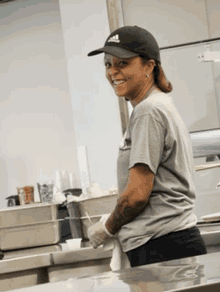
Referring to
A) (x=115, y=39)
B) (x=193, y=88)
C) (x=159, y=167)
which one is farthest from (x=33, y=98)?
(x=159, y=167)

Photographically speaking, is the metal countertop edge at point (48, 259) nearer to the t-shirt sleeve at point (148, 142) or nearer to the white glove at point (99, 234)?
the white glove at point (99, 234)

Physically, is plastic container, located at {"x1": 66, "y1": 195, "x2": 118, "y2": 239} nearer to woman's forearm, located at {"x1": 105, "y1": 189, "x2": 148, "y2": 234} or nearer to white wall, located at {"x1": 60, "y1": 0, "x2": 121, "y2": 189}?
white wall, located at {"x1": 60, "y1": 0, "x2": 121, "y2": 189}

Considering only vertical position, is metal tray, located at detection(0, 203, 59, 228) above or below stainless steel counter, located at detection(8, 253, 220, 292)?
below

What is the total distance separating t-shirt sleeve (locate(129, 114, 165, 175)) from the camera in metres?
1.00

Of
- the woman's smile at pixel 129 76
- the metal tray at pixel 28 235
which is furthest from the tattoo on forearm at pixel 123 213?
the metal tray at pixel 28 235

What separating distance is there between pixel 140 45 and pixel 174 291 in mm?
808

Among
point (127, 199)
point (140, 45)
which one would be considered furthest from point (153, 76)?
point (127, 199)

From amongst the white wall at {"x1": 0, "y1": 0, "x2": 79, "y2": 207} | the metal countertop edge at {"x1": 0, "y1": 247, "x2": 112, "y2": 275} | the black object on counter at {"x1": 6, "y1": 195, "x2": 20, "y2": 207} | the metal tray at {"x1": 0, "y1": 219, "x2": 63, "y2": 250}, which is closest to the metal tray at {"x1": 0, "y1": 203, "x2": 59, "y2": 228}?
the metal tray at {"x1": 0, "y1": 219, "x2": 63, "y2": 250}

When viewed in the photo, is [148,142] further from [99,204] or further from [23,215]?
[23,215]

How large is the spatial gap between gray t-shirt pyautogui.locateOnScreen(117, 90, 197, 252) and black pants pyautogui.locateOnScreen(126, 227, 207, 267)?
0.01m

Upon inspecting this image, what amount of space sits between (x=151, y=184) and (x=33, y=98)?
253 centimetres

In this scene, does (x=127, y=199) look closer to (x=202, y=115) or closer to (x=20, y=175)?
(x=202, y=115)

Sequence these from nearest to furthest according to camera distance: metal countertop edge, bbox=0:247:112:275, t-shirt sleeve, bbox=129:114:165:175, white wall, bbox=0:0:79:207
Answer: t-shirt sleeve, bbox=129:114:165:175, metal countertop edge, bbox=0:247:112:275, white wall, bbox=0:0:79:207

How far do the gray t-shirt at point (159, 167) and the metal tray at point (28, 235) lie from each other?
0.96 meters
